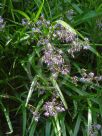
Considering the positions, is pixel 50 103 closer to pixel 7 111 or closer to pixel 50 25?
pixel 7 111

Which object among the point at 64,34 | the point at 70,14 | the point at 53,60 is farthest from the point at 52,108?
the point at 70,14

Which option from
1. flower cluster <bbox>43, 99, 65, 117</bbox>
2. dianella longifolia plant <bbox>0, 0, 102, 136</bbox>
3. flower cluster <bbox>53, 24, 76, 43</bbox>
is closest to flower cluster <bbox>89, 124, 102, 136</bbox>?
dianella longifolia plant <bbox>0, 0, 102, 136</bbox>

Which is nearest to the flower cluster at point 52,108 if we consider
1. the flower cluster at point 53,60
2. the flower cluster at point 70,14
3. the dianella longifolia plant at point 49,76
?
the dianella longifolia plant at point 49,76

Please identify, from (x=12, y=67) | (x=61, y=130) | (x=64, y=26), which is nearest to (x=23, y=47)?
(x=12, y=67)

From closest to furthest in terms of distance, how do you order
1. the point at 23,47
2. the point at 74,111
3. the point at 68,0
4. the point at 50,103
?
1. the point at 50,103
2. the point at 74,111
3. the point at 23,47
4. the point at 68,0

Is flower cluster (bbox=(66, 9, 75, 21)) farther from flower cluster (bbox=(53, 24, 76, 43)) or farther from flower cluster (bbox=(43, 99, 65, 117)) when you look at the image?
flower cluster (bbox=(43, 99, 65, 117))

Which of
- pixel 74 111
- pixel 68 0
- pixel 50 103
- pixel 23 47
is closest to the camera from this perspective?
pixel 50 103

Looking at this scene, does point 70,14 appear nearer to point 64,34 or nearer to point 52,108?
point 64,34

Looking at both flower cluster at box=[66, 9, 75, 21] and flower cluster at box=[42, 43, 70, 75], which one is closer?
flower cluster at box=[42, 43, 70, 75]
